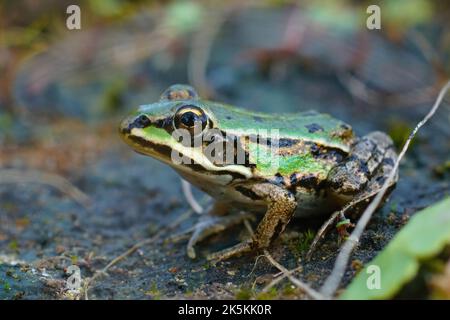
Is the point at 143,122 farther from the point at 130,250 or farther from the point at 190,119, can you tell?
the point at 130,250

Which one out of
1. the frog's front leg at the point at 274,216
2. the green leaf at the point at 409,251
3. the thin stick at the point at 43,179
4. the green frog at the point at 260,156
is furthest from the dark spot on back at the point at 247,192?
the thin stick at the point at 43,179

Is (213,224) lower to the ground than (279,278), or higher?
higher

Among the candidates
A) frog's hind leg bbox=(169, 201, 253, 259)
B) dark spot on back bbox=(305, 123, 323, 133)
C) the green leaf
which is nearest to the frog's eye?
dark spot on back bbox=(305, 123, 323, 133)

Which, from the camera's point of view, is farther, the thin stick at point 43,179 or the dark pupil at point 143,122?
the thin stick at point 43,179

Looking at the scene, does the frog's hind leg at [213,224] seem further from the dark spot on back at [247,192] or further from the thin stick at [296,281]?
the thin stick at [296,281]

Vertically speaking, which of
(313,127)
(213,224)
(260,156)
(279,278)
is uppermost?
(313,127)

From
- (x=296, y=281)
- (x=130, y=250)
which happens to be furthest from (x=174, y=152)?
(x=296, y=281)
